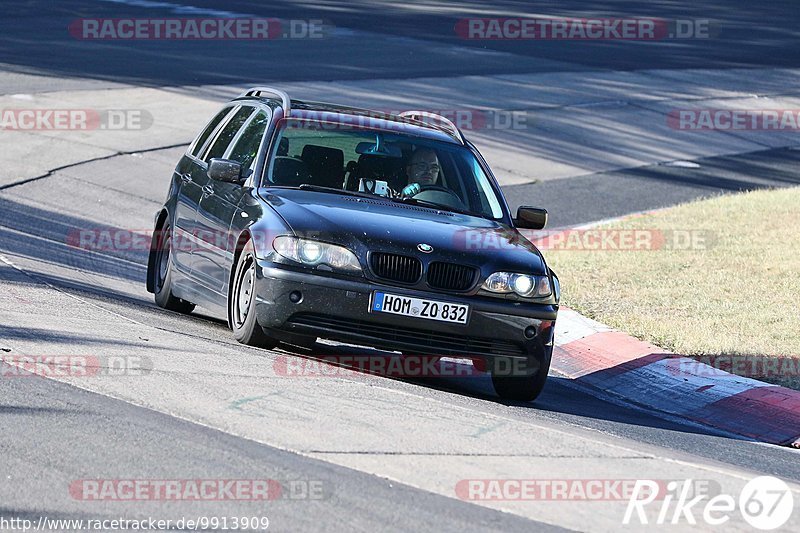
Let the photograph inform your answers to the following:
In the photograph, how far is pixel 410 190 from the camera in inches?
362

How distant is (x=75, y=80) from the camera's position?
22750mm

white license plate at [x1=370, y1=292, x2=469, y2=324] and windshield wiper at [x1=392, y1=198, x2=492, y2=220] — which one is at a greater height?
windshield wiper at [x1=392, y1=198, x2=492, y2=220]

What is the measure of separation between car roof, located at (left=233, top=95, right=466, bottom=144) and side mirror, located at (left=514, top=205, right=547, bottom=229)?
777 millimetres

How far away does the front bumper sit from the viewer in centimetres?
790

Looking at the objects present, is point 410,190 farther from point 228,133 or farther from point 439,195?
point 228,133

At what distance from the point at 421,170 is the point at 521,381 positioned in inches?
68.6

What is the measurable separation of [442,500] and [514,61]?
82.2ft

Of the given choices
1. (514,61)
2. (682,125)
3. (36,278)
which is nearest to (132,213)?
(36,278)

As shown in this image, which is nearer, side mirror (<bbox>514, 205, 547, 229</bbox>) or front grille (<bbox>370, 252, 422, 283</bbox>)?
front grille (<bbox>370, 252, 422, 283</bbox>)

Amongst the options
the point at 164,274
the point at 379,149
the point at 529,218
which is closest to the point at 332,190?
the point at 379,149

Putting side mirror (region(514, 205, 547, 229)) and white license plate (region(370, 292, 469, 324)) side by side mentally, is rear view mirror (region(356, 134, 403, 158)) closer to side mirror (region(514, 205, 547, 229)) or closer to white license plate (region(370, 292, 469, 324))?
side mirror (region(514, 205, 547, 229))

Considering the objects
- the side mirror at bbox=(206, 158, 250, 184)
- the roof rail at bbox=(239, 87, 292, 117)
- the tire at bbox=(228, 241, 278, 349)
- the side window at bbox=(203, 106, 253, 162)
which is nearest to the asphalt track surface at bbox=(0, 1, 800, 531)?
the tire at bbox=(228, 241, 278, 349)

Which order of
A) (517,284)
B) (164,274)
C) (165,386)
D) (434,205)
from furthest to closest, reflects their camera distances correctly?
(164,274)
(434,205)
(517,284)
(165,386)

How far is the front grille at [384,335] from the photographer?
7.94 metres
